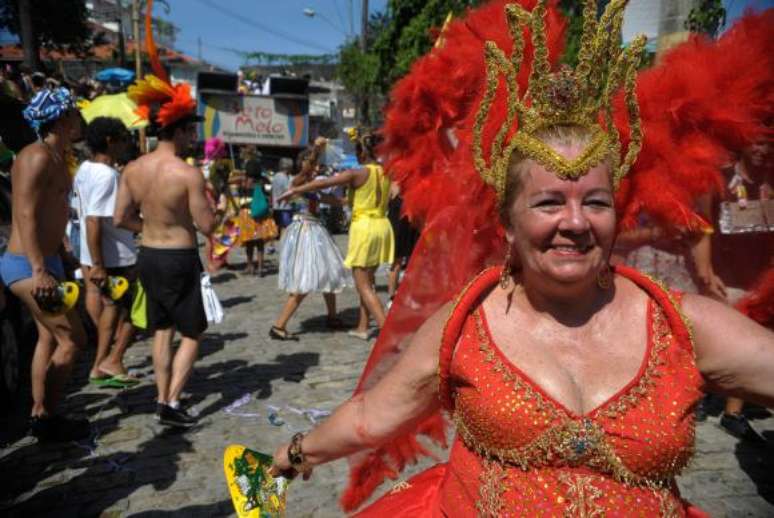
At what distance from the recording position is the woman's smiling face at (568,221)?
1.66m

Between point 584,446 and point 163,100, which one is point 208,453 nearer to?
point 163,100

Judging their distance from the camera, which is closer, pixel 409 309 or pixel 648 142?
pixel 648 142

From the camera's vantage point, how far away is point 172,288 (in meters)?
4.44

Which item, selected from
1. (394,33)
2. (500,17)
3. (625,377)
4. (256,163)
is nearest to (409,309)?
(625,377)

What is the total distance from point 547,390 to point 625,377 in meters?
0.21

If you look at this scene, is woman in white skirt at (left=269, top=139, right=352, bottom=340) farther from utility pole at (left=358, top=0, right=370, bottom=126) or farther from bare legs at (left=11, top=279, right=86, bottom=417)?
utility pole at (left=358, top=0, right=370, bottom=126)

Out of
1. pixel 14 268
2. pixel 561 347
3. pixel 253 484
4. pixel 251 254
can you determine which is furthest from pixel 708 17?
pixel 251 254

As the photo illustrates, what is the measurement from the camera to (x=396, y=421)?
193cm

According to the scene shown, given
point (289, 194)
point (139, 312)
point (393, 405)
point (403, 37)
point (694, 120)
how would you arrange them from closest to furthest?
point (393, 405), point (694, 120), point (139, 312), point (289, 194), point (403, 37)

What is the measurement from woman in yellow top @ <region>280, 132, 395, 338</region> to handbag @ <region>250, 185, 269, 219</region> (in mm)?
4344

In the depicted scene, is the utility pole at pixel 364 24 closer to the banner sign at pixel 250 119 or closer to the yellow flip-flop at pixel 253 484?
the banner sign at pixel 250 119

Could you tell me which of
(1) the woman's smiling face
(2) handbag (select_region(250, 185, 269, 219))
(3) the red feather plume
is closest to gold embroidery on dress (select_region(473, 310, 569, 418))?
(1) the woman's smiling face

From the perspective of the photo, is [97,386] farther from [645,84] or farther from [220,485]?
[645,84]

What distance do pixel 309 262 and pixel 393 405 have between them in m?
5.08
